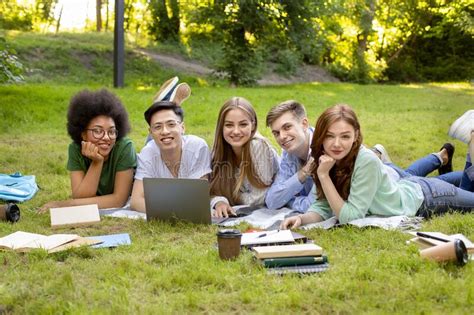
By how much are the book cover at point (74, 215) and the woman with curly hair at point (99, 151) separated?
0.92 ft

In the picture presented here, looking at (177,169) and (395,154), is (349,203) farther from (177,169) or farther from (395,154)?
(395,154)

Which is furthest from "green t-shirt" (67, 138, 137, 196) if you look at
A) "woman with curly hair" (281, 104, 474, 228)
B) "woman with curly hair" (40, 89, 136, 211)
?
"woman with curly hair" (281, 104, 474, 228)

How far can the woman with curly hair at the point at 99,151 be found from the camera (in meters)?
5.39

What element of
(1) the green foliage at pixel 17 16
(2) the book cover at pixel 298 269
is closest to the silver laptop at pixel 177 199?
(2) the book cover at pixel 298 269

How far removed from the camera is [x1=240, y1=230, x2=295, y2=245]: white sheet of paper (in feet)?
12.8

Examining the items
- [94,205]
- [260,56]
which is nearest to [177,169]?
[94,205]

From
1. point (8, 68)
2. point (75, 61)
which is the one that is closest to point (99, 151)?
point (8, 68)

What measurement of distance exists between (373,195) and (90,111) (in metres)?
2.42

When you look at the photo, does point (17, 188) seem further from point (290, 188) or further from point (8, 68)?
point (8, 68)

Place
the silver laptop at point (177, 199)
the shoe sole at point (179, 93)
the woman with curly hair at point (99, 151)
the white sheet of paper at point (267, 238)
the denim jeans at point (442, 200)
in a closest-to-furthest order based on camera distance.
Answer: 1. the white sheet of paper at point (267, 238)
2. the silver laptop at point (177, 199)
3. the denim jeans at point (442, 200)
4. the woman with curly hair at point (99, 151)
5. the shoe sole at point (179, 93)

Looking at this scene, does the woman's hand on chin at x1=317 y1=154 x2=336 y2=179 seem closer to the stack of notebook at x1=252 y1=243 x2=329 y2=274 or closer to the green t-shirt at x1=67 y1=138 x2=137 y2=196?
the stack of notebook at x1=252 y1=243 x2=329 y2=274

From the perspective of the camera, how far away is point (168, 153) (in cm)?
536

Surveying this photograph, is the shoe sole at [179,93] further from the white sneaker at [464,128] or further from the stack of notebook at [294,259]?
the stack of notebook at [294,259]

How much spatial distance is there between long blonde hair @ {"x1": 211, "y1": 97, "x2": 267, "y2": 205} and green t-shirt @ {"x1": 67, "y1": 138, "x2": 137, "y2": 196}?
28.8 inches
